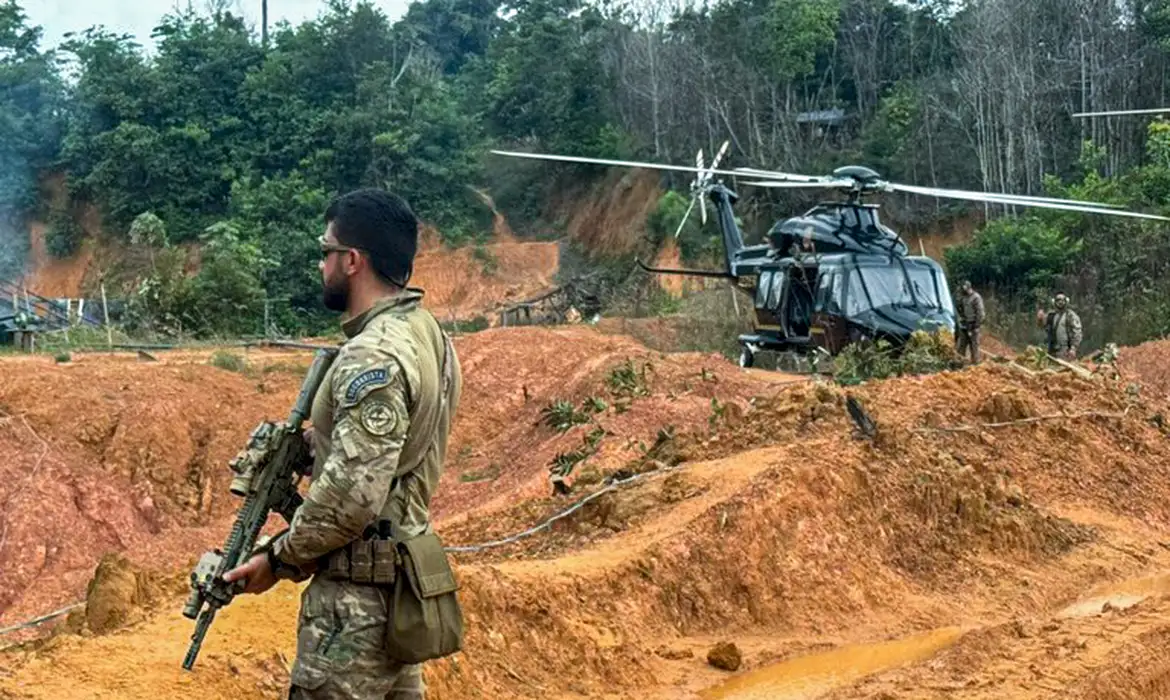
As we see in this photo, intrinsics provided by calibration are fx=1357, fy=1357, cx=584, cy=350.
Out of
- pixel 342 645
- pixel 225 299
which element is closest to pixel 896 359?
pixel 342 645

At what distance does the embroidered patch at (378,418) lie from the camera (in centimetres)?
341

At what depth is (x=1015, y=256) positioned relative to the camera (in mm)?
29594

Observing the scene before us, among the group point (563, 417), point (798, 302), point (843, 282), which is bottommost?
point (563, 417)

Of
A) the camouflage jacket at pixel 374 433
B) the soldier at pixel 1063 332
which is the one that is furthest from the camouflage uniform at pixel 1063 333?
the camouflage jacket at pixel 374 433

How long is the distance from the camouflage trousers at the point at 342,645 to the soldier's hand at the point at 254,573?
0.40 feet

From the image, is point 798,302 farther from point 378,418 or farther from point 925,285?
point 378,418

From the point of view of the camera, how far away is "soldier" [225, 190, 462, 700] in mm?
3428

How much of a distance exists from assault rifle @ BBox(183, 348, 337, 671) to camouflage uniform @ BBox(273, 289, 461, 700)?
3.8 inches

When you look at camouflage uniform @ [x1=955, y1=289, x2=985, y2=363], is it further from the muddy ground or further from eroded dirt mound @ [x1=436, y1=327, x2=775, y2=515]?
the muddy ground

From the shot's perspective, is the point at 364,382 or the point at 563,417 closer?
the point at 364,382

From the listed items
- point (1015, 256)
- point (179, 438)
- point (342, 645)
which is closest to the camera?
point (342, 645)

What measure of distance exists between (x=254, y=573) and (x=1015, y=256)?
28099 mm

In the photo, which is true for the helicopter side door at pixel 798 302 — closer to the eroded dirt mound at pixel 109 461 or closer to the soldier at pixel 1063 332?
the soldier at pixel 1063 332

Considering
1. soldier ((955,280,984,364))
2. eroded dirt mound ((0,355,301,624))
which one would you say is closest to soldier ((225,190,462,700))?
eroded dirt mound ((0,355,301,624))
